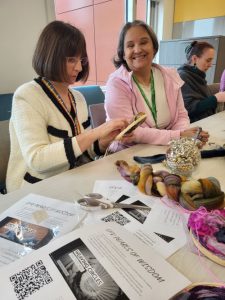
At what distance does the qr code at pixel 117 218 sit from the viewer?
62 cm

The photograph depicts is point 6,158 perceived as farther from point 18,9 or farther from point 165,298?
point 18,9

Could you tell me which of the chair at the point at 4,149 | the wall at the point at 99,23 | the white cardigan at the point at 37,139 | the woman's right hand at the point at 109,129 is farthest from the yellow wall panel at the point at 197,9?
the chair at the point at 4,149

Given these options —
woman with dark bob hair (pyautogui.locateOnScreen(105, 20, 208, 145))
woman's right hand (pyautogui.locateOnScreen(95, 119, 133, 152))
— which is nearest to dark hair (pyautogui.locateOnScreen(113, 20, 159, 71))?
woman with dark bob hair (pyautogui.locateOnScreen(105, 20, 208, 145))

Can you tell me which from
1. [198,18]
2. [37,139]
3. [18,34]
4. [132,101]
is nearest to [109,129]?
[37,139]

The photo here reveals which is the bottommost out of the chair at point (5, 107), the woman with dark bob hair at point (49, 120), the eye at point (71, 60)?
the chair at point (5, 107)

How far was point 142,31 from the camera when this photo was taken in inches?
54.2

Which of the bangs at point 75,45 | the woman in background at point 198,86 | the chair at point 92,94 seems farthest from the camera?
the chair at point 92,94

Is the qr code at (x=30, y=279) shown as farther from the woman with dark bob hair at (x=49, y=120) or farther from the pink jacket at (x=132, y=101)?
the pink jacket at (x=132, y=101)

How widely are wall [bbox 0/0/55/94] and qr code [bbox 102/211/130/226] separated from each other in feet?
6.27

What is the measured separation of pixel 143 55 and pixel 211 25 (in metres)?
2.90

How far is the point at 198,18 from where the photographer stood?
147 inches

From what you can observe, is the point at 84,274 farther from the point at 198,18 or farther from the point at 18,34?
the point at 198,18

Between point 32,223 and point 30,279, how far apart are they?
7.5 inches

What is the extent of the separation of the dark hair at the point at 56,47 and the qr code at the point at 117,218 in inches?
26.1
